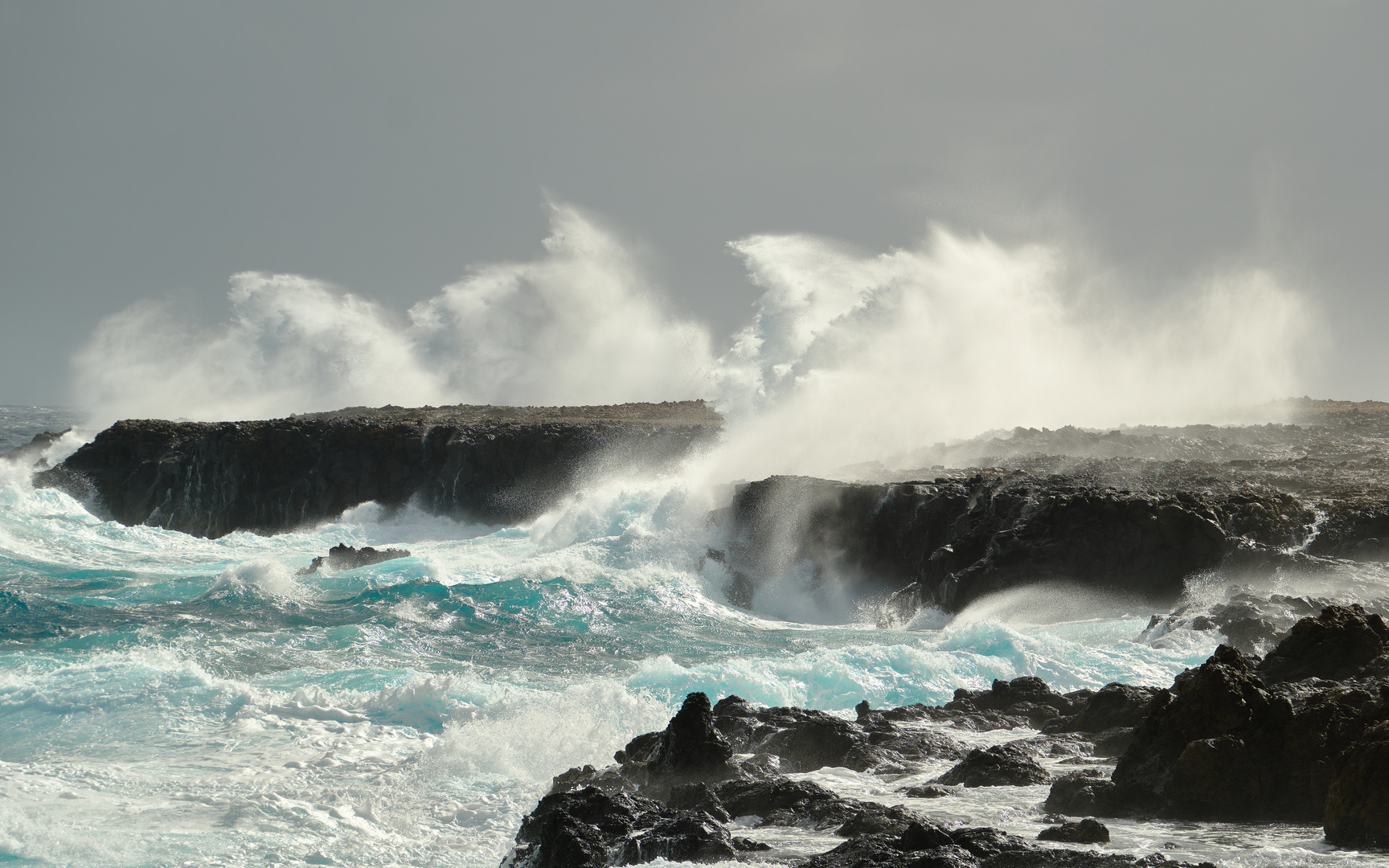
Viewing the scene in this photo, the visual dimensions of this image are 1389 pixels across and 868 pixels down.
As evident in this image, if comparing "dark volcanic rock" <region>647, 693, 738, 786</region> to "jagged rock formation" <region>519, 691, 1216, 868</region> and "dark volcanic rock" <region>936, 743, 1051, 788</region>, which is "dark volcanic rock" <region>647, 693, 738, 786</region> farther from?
"dark volcanic rock" <region>936, 743, 1051, 788</region>

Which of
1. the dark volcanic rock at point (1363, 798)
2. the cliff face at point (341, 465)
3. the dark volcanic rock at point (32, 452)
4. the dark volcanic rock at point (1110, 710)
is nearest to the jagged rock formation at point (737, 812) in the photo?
the dark volcanic rock at point (1110, 710)

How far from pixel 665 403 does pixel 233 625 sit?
4500 cm

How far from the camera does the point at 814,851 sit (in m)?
5.68

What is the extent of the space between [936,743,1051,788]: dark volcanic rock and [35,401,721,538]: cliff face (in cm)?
2726

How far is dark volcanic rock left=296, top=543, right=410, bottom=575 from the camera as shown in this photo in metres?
24.5

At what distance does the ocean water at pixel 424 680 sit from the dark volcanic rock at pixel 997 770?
0.26 m

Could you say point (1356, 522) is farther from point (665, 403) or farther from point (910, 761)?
point (665, 403)

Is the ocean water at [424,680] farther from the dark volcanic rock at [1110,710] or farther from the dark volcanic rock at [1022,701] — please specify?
the dark volcanic rock at [1022,701]

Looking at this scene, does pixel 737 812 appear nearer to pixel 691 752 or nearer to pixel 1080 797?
pixel 691 752

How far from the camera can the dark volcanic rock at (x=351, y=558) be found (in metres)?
24.5

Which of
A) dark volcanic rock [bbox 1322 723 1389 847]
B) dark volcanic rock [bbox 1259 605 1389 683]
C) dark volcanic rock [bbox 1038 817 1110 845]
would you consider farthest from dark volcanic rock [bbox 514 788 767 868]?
dark volcanic rock [bbox 1259 605 1389 683]

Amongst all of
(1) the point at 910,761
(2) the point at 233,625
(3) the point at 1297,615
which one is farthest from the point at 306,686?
(3) the point at 1297,615

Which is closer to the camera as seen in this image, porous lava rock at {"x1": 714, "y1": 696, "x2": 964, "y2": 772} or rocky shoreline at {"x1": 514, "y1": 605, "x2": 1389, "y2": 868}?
rocky shoreline at {"x1": 514, "y1": 605, "x2": 1389, "y2": 868}

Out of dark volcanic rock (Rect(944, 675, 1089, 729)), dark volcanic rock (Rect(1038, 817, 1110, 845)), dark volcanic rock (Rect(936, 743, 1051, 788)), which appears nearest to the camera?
dark volcanic rock (Rect(1038, 817, 1110, 845))
